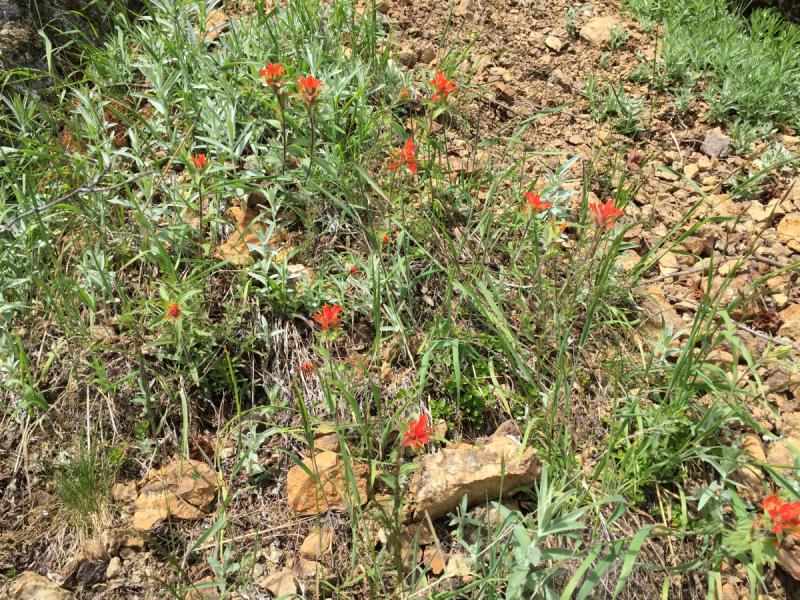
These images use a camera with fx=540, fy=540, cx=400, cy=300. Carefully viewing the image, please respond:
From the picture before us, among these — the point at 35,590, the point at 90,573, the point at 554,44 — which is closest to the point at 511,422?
the point at 90,573

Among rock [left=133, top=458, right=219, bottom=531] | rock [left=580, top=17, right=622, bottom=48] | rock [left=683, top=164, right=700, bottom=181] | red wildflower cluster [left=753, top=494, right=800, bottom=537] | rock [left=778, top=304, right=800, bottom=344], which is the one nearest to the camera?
red wildflower cluster [left=753, top=494, right=800, bottom=537]

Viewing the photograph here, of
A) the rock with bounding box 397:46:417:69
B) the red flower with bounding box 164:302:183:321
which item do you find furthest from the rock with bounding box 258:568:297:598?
the rock with bounding box 397:46:417:69

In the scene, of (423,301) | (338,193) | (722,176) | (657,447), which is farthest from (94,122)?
(722,176)

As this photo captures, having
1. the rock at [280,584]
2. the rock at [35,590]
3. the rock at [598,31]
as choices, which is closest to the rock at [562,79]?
the rock at [598,31]

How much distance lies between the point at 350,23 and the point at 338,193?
1269 mm

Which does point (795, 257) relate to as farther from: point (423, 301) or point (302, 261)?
point (302, 261)

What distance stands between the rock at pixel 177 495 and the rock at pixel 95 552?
4.9 inches

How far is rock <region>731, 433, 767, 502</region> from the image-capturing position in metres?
2.04

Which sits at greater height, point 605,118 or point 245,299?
point 605,118

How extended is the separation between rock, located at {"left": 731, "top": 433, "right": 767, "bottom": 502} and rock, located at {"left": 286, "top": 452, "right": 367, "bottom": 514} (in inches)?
56.7

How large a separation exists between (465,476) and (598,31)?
311 centimetres

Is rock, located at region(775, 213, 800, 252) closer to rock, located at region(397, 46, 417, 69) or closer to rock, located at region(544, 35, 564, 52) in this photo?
rock, located at region(544, 35, 564, 52)

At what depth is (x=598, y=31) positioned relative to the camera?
11.7 feet

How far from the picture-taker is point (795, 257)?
273 cm
